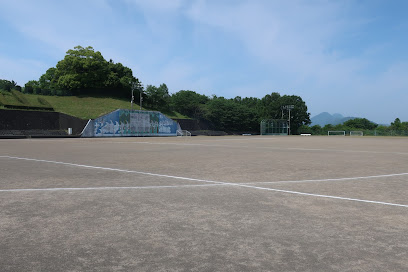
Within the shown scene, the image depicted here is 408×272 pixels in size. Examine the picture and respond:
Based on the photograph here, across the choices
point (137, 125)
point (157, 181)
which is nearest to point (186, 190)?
point (157, 181)

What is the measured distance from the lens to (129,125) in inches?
2687

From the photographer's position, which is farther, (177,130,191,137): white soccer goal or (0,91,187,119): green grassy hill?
(177,130,191,137): white soccer goal

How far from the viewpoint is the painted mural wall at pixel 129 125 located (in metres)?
63.4

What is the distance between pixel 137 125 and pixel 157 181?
62.2m

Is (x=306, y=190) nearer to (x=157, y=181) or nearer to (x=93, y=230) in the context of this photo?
(x=157, y=181)

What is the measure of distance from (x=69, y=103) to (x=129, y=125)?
21643 millimetres

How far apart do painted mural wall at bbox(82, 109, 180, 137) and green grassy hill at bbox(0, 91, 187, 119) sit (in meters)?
3.80

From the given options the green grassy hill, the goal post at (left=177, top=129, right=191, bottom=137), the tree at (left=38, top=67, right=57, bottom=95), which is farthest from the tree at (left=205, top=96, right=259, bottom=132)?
the tree at (left=38, top=67, right=57, bottom=95)

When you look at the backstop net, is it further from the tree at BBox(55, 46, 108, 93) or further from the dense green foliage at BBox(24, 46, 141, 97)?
the tree at BBox(55, 46, 108, 93)

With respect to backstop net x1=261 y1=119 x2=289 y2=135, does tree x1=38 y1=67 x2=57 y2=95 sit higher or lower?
higher

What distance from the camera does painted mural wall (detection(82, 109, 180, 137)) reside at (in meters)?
63.4

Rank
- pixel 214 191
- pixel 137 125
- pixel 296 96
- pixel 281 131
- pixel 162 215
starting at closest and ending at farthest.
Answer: pixel 162 215 < pixel 214 191 < pixel 137 125 < pixel 281 131 < pixel 296 96

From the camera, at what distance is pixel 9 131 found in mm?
54750

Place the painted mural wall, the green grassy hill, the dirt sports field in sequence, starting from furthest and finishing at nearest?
the green grassy hill
the painted mural wall
the dirt sports field
